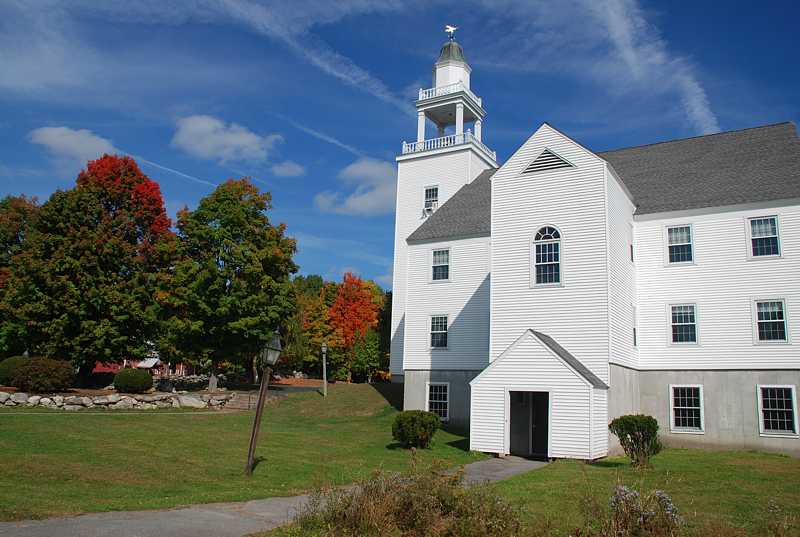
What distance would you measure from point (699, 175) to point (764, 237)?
459 cm

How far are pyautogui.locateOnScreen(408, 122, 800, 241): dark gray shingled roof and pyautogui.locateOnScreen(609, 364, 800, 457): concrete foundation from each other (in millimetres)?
6848

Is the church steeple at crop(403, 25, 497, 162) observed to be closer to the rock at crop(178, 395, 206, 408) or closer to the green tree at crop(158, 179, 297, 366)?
the green tree at crop(158, 179, 297, 366)

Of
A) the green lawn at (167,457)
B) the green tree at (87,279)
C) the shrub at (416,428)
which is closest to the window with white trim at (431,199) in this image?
the green lawn at (167,457)

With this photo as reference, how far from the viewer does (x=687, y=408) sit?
978 inches

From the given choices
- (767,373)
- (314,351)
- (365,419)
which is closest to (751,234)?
(767,373)

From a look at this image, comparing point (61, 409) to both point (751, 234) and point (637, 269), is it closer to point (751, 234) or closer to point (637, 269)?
point (637, 269)

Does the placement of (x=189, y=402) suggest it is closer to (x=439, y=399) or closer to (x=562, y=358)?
(x=439, y=399)

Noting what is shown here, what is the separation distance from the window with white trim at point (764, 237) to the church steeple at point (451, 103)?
1872 centimetres

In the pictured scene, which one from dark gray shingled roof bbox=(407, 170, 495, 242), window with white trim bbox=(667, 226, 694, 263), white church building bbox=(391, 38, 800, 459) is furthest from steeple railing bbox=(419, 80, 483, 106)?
window with white trim bbox=(667, 226, 694, 263)

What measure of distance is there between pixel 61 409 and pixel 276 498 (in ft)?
65.1

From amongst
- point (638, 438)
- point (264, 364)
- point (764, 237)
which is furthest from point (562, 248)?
point (264, 364)

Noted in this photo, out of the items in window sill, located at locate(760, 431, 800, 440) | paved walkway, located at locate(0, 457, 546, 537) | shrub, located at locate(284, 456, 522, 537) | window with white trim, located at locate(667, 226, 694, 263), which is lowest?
paved walkway, located at locate(0, 457, 546, 537)

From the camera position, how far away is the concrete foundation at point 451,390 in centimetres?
2955

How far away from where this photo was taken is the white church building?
22047 mm
